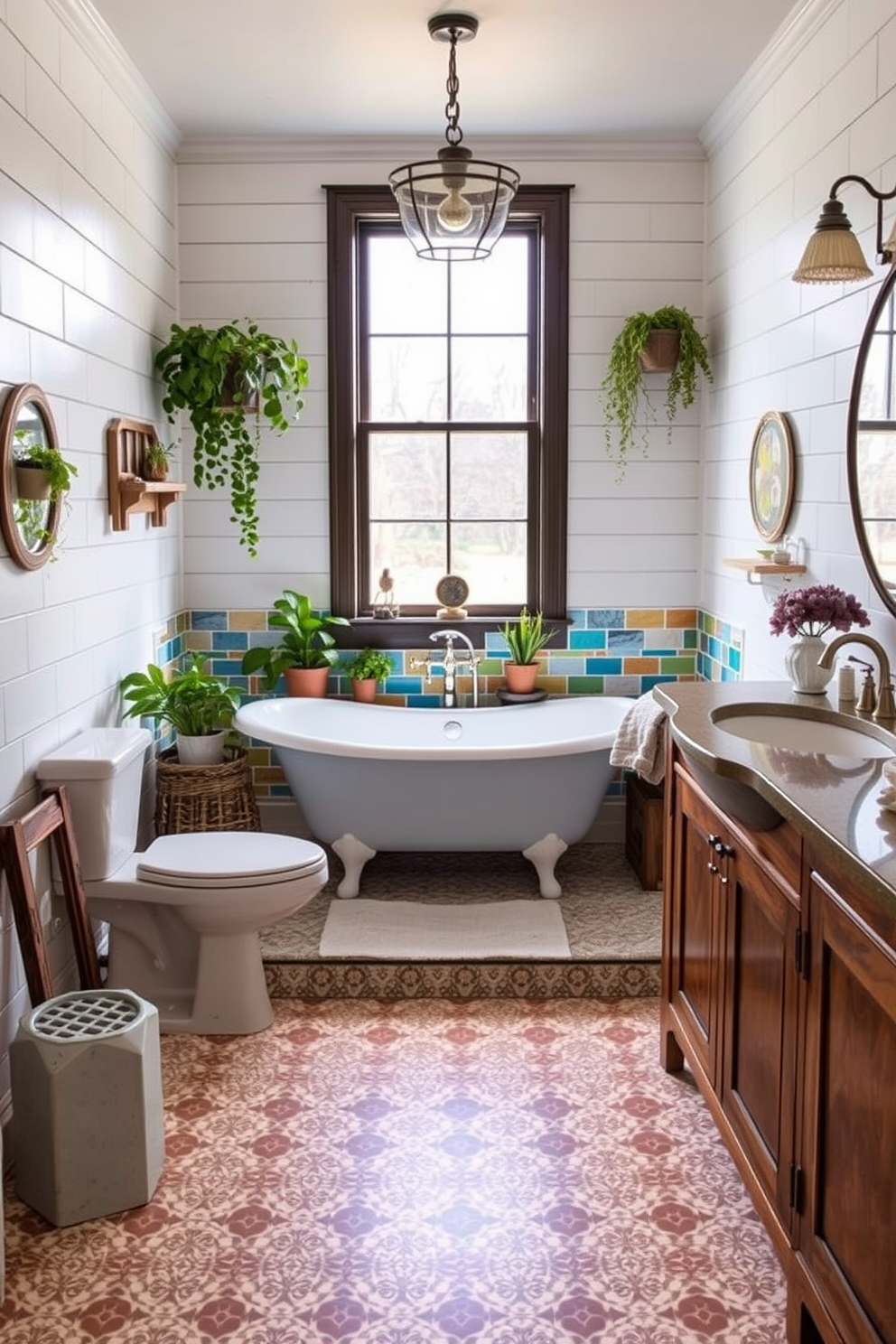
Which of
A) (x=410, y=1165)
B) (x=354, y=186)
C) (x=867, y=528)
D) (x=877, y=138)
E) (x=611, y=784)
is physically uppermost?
(x=354, y=186)

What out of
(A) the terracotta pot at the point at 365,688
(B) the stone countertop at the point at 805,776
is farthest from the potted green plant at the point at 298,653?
(B) the stone countertop at the point at 805,776

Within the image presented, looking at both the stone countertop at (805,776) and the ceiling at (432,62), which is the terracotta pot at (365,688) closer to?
the stone countertop at (805,776)

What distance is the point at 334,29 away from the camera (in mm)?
3594

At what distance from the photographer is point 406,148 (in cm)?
468

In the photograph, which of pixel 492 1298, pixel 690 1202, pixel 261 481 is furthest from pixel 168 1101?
pixel 261 481

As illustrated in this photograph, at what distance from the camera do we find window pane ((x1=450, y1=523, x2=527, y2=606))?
16.2 ft

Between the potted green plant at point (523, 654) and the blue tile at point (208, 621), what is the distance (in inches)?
43.9

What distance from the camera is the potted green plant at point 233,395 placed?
4.37 metres

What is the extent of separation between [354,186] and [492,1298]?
385 centimetres

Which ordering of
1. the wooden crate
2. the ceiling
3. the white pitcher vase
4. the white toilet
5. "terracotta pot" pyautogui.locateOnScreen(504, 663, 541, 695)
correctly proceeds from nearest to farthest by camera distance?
1. the white pitcher vase
2. the white toilet
3. the ceiling
4. the wooden crate
5. "terracotta pot" pyautogui.locateOnScreen(504, 663, 541, 695)

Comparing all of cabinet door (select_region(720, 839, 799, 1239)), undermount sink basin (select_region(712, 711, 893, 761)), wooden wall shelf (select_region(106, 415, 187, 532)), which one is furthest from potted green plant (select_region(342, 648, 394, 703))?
cabinet door (select_region(720, 839, 799, 1239))

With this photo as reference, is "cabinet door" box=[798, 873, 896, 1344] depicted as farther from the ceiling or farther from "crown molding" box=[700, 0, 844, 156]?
the ceiling

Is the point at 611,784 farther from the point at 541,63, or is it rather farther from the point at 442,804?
the point at 541,63

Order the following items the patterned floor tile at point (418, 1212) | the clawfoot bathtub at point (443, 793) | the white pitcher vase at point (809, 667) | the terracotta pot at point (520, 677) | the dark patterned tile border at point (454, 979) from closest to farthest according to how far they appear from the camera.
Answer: the patterned floor tile at point (418, 1212)
the white pitcher vase at point (809, 667)
the dark patterned tile border at point (454, 979)
the clawfoot bathtub at point (443, 793)
the terracotta pot at point (520, 677)
